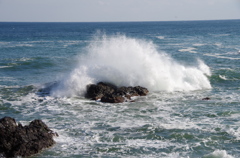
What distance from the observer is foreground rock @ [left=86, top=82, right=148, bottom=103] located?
21.2 m

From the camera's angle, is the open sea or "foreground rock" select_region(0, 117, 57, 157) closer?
"foreground rock" select_region(0, 117, 57, 157)

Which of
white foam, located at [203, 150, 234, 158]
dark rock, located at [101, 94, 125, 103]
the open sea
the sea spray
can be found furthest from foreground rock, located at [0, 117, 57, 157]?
the sea spray

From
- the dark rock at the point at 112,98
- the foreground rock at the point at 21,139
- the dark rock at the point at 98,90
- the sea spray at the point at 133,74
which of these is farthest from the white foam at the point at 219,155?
the sea spray at the point at 133,74

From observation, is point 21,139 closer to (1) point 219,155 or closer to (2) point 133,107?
(1) point 219,155

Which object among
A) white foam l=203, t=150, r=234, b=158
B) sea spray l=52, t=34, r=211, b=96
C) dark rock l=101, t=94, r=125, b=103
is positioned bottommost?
white foam l=203, t=150, r=234, b=158

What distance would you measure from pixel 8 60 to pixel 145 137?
96.4ft

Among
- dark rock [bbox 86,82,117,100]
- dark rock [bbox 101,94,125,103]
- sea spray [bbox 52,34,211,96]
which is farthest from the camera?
sea spray [bbox 52,34,211,96]

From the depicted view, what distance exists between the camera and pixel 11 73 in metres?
31.6

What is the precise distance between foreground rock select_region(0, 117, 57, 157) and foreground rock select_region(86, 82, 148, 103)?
759 centimetres

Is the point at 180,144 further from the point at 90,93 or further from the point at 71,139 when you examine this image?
the point at 90,93

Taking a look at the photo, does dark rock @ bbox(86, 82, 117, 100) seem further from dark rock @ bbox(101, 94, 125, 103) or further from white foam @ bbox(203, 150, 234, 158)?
white foam @ bbox(203, 150, 234, 158)

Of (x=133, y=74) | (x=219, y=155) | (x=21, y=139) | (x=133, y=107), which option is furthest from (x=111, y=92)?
(x=219, y=155)

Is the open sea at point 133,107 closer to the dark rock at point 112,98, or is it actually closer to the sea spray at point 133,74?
the sea spray at point 133,74

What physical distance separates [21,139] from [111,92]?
10094 millimetres
